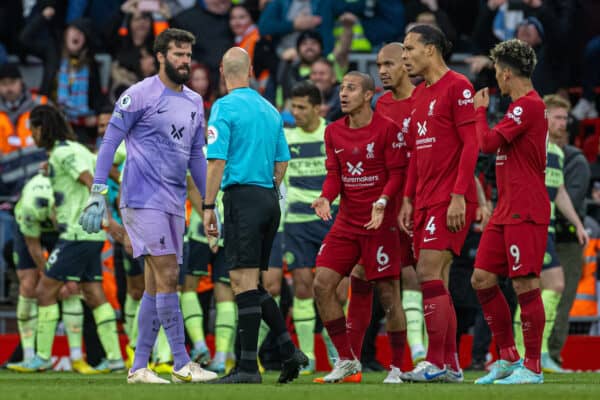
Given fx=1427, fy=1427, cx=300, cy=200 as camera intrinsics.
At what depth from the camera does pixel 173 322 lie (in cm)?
1064

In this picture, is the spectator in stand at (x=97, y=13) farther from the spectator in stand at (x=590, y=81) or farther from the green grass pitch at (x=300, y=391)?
the green grass pitch at (x=300, y=391)

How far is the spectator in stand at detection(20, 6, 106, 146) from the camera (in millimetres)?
18953

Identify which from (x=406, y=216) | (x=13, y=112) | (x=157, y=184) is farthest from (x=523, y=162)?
(x=13, y=112)

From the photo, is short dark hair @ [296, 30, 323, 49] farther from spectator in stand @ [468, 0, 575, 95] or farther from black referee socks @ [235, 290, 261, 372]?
black referee socks @ [235, 290, 261, 372]

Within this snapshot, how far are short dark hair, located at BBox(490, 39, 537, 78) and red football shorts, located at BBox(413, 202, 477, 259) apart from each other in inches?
40.9

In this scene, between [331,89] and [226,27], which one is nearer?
[331,89]

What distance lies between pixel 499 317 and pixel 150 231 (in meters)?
2.65

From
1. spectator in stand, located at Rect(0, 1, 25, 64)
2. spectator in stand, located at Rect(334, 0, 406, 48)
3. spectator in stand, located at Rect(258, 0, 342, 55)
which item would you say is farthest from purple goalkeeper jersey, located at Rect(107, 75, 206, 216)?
spectator in stand, located at Rect(0, 1, 25, 64)

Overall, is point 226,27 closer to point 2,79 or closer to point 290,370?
point 2,79

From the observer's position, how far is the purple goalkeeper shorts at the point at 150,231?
1057 cm

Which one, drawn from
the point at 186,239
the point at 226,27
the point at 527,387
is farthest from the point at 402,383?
the point at 226,27

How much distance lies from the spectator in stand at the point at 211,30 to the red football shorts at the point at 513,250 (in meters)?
9.05

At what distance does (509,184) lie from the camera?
1023cm

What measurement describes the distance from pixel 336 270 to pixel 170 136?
5.33 ft
